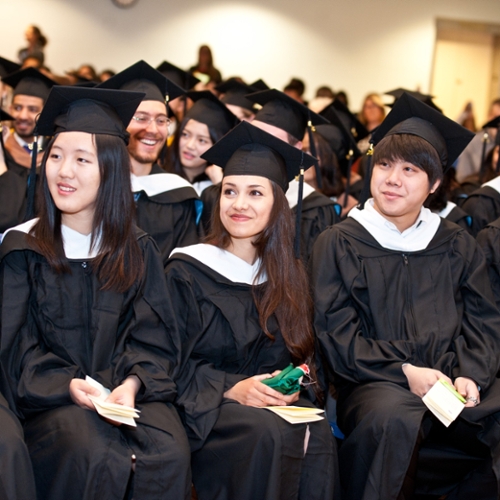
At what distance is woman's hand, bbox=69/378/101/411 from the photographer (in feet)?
8.84

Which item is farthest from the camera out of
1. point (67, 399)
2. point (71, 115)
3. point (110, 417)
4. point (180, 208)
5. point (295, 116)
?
point (295, 116)

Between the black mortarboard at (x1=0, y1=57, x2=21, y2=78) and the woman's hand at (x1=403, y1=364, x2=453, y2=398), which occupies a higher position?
the black mortarboard at (x1=0, y1=57, x2=21, y2=78)

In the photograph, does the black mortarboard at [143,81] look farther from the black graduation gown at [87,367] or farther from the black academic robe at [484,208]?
the black academic robe at [484,208]

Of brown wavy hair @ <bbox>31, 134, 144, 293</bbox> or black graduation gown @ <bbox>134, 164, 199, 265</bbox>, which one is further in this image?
black graduation gown @ <bbox>134, 164, 199, 265</bbox>

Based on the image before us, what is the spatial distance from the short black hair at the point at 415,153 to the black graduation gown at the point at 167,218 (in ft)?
4.38

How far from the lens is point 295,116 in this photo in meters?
4.82

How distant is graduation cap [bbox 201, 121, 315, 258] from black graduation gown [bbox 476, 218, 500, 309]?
48.2 inches

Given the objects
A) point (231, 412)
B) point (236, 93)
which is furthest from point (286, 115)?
point (231, 412)

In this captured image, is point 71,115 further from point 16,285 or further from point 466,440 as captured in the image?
point 466,440

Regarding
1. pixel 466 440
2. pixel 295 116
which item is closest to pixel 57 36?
pixel 295 116

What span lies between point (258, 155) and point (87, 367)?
1310mm

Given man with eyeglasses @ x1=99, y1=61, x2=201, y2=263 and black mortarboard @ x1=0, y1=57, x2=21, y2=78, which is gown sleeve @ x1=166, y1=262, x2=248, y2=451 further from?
black mortarboard @ x1=0, y1=57, x2=21, y2=78

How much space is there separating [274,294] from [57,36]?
989 cm

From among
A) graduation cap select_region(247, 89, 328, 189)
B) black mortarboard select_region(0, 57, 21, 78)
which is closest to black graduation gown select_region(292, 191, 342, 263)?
graduation cap select_region(247, 89, 328, 189)
